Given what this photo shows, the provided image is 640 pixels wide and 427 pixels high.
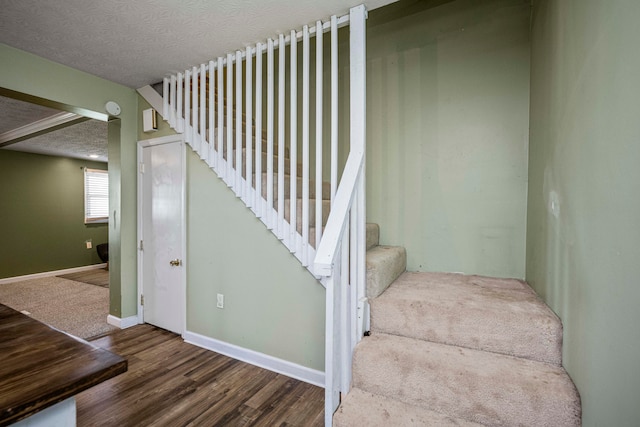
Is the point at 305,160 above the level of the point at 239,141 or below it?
below

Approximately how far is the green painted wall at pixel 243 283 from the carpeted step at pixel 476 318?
0.60 meters

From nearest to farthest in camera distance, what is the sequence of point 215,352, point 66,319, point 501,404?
1. point 501,404
2. point 215,352
3. point 66,319

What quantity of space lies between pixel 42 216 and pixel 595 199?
24.9 ft

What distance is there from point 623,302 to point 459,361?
0.70m

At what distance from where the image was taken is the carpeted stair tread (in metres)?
1.20

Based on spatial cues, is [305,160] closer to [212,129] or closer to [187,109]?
[212,129]

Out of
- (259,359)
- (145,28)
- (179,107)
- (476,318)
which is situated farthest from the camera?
(179,107)

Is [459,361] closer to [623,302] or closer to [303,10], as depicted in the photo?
[623,302]

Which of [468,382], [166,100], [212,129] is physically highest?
[166,100]

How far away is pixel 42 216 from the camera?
5422 millimetres

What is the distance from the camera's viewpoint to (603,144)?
96 centimetres

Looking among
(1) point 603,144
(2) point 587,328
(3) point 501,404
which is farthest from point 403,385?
(1) point 603,144

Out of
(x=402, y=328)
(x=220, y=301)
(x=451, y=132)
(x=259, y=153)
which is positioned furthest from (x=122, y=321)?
(x=451, y=132)

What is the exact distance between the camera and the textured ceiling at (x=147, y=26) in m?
1.76
